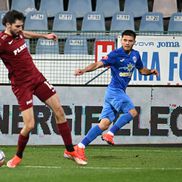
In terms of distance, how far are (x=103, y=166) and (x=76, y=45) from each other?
5014mm

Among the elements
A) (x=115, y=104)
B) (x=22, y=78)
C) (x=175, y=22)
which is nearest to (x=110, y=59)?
(x=115, y=104)

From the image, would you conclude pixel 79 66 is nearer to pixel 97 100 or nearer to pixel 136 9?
pixel 97 100

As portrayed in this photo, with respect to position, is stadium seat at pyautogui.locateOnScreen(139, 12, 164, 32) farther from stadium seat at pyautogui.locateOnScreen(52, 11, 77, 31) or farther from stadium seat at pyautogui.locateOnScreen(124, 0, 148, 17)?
stadium seat at pyautogui.locateOnScreen(52, 11, 77, 31)

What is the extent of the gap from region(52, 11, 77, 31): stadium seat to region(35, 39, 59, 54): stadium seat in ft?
8.04

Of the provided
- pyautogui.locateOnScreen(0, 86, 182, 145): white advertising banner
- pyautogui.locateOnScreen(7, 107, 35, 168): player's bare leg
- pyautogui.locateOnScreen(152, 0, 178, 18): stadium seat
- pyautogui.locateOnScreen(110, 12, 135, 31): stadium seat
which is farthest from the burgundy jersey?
pyautogui.locateOnScreen(152, 0, 178, 18): stadium seat

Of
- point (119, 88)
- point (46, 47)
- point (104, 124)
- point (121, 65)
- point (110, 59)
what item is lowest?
point (104, 124)

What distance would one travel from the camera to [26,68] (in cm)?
945

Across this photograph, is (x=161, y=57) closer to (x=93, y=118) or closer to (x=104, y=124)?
(x=93, y=118)

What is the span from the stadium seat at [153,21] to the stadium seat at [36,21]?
7.27 feet

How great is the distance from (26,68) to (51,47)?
17.0 feet

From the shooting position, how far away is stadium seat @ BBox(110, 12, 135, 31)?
17.3m

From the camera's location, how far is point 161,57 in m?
14.2

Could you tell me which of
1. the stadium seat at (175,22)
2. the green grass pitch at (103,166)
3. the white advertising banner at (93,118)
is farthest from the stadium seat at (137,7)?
the green grass pitch at (103,166)

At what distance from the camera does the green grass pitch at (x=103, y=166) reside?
834cm
